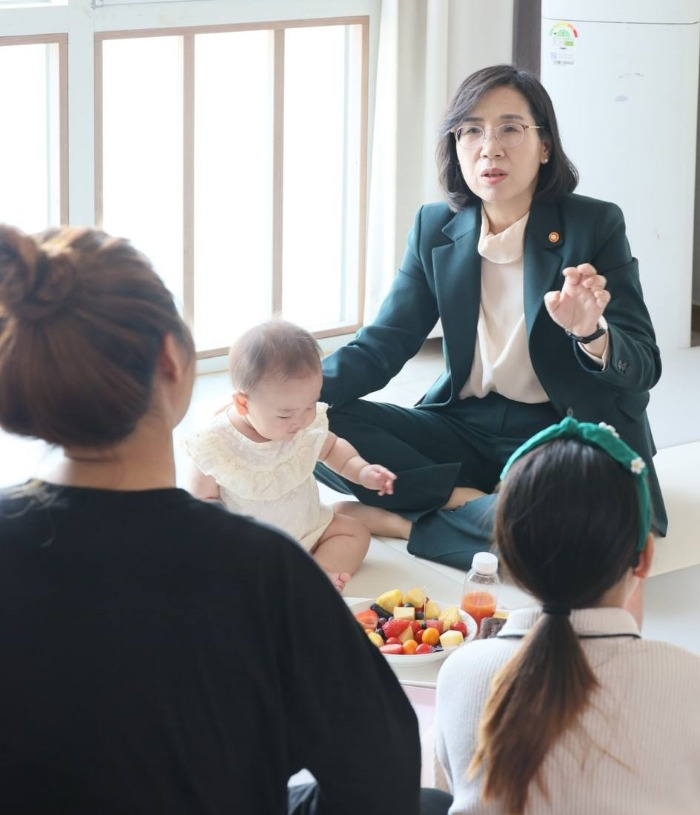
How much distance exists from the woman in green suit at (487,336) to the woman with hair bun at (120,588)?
1.54 metres

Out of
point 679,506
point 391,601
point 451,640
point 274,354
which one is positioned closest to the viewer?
point 451,640

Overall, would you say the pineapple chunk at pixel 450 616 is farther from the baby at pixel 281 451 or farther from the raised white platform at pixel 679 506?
the raised white platform at pixel 679 506

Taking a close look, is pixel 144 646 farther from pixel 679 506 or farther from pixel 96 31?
pixel 96 31

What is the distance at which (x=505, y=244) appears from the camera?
277cm

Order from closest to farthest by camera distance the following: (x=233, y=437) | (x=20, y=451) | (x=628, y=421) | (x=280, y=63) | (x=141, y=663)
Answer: (x=141, y=663), (x=233, y=437), (x=628, y=421), (x=20, y=451), (x=280, y=63)

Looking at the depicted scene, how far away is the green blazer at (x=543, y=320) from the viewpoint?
8.80 ft

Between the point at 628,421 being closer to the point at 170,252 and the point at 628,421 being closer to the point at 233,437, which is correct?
the point at 233,437

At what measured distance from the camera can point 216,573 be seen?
1056mm

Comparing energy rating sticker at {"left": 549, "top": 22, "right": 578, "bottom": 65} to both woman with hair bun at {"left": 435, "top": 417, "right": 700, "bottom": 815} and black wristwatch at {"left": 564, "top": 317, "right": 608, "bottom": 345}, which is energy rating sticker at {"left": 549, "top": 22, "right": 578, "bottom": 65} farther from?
woman with hair bun at {"left": 435, "top": 417, "right": 700, "bottom": 815}

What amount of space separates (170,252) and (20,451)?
3.15ft

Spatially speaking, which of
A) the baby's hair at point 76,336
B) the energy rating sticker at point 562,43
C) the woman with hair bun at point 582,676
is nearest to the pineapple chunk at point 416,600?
the woman with hair bun at point 582,676

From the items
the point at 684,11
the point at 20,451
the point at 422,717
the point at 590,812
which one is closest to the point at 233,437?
the point at 422,717

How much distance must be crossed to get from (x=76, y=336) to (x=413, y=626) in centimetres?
116

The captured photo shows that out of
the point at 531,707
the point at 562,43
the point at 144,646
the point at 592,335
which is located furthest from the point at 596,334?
the point at 562,43
